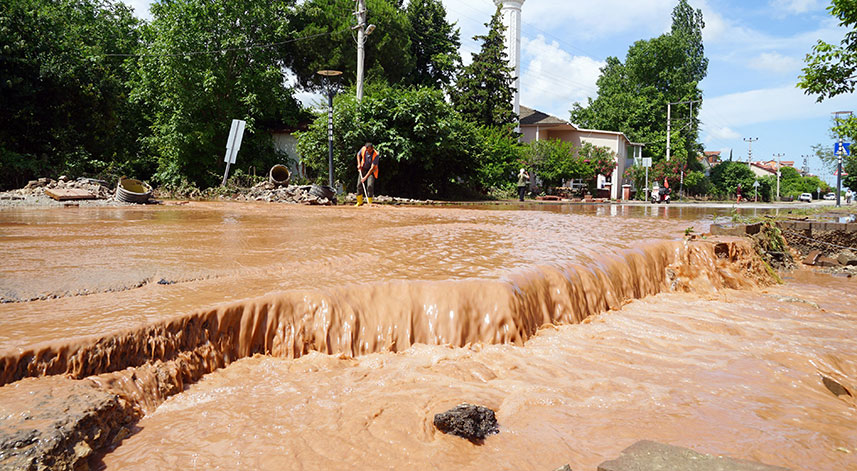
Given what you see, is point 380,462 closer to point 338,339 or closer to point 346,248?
point 338,339

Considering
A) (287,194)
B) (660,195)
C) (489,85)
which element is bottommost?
(287,194)

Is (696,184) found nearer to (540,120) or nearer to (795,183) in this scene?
(540,120)

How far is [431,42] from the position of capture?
35.5 m

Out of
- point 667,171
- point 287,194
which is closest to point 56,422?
point 287,194

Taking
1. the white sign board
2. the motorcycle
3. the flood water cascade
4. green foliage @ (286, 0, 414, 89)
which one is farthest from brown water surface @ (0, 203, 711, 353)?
green foliage @ (286, 0, 414, 89)

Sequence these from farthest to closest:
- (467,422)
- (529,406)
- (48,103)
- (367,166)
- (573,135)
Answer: (573,135) < (48,103) < (367,166) < (529,406) < (467,422)

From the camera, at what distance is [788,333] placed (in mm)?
4789

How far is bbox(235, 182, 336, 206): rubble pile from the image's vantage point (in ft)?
55.8

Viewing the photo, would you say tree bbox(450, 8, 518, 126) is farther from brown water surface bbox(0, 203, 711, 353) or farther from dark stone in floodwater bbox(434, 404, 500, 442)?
dark stone in floodwater bbox(434, 404, 500, 442)

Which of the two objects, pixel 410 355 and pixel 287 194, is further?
pixel 287 194

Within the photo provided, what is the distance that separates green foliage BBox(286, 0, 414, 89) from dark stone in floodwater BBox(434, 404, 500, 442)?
93.1 ft

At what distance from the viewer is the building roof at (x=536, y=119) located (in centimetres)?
3641

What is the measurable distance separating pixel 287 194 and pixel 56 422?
16.0 meters

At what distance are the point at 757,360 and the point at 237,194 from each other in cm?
1907
